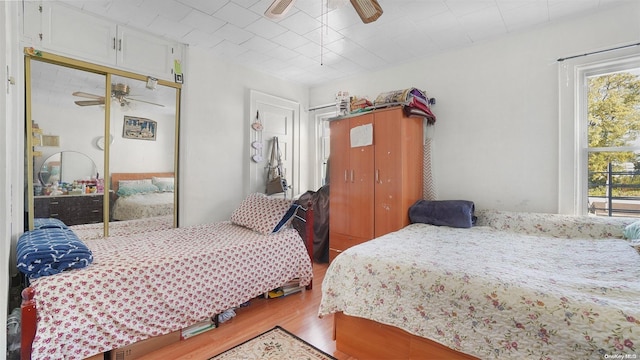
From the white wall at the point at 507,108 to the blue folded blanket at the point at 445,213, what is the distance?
1.26 ft

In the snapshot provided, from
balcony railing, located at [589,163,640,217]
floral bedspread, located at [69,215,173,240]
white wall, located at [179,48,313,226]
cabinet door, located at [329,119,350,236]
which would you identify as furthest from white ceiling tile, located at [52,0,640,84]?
floral bedspread, located at [69,215,173,240]

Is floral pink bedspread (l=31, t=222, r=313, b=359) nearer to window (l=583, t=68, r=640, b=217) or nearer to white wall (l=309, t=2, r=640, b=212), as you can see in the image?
white wall (l=309, t=2, r=640, b=212)

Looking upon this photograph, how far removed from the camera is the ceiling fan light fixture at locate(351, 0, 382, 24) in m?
1.63

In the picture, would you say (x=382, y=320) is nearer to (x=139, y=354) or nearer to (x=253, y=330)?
(x=253, y=330)

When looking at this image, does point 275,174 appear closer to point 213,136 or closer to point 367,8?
point 213,136

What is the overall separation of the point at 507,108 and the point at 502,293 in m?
2.16

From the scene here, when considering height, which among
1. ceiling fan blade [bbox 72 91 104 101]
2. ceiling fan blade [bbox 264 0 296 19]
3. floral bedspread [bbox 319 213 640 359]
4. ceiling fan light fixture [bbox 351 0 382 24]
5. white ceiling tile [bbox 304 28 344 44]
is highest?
white ceiling tile [bbox 304 28 344 44]

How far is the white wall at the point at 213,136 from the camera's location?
9.95ft

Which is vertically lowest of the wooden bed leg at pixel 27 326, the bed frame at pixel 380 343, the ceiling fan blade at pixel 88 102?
the bed frame at pixel 380 343

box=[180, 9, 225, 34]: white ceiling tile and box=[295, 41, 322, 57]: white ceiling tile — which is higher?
box=[180, 9, 225, 34]: white ceiling tile

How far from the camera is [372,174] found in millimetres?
2975

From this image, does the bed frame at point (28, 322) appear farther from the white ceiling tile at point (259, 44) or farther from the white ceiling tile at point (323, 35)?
the white ceiling tile at point (323, 35)

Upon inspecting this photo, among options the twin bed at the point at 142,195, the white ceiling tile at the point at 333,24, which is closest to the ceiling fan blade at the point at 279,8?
the white ceiling tile at the point at 333,24

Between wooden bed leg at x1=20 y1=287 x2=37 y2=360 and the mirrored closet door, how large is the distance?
3.94 feet
